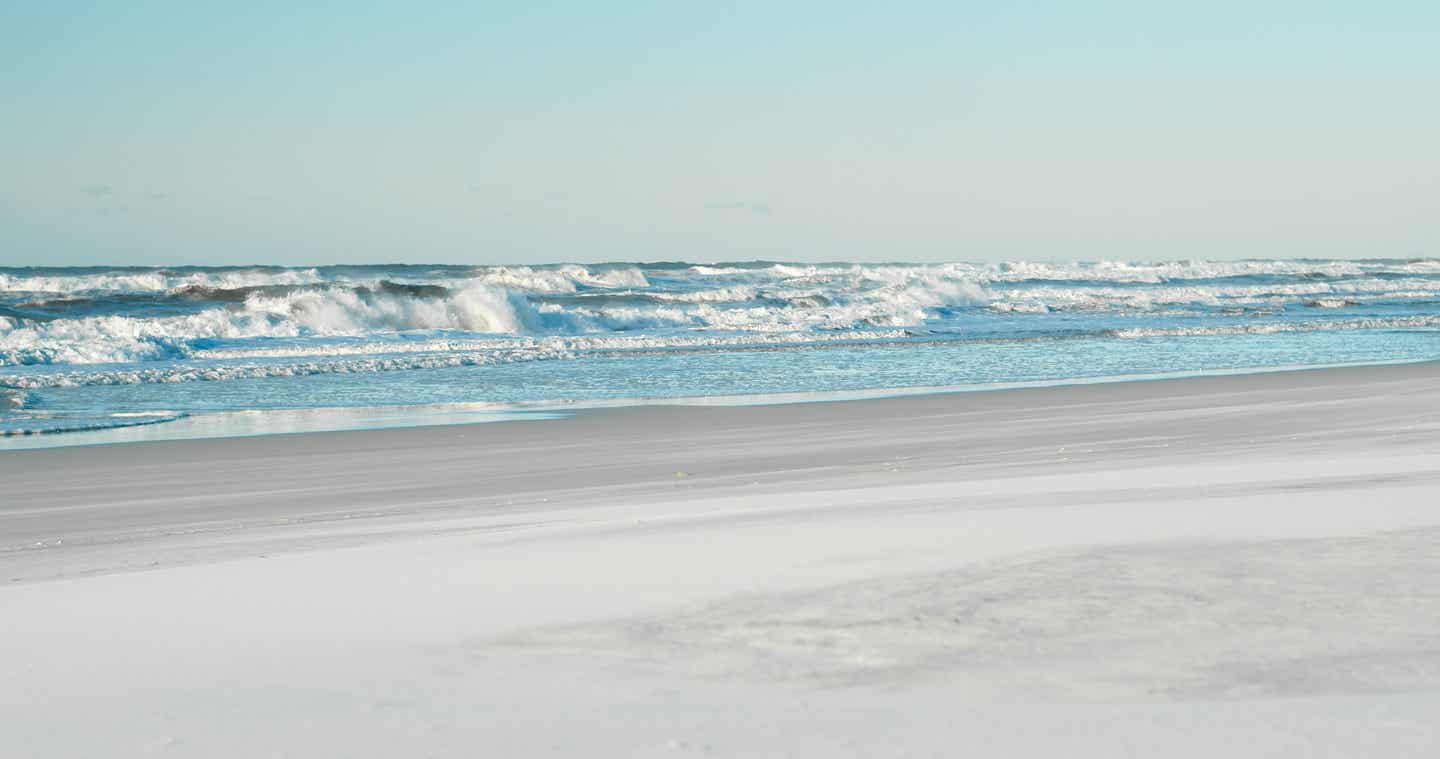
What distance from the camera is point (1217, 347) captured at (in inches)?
871

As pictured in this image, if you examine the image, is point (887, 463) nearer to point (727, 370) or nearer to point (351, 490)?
point (351, 490)

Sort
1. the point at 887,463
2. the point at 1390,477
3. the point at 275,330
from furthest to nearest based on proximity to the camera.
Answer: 1. the point at 275,330
2. the point at 887,463
3. the point at 1390,477

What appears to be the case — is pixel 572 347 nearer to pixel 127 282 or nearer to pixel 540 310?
pixel 540 310

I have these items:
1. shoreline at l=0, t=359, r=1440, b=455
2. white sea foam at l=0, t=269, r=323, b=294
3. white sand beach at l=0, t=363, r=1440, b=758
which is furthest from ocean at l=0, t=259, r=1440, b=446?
white sand beach at l=0, t=363, r=1440, b=758

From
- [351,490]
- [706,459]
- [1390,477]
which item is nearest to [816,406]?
[706,459]

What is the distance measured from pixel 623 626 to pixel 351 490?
490 centimetres

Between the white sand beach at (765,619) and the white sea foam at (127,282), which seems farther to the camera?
the white sea foam at (127,282)

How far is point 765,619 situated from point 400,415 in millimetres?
9982

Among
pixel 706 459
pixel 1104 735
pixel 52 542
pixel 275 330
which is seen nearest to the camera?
pixel 1104 735

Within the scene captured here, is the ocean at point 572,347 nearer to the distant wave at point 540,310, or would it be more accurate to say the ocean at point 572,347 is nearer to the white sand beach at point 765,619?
the distant wave at point 540,310

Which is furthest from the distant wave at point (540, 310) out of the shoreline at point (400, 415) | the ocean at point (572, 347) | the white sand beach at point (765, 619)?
the white sand beach at point (765, 619)

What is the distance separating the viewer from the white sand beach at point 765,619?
8.06 feet

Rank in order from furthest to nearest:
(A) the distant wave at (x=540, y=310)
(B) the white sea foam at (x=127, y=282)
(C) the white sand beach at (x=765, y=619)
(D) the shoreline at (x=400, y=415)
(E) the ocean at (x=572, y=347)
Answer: (B) the white sea foam at (x=127, y=282)
(A) the distant wave at (x=540, y=310)
(E) the ocean at (x=572, y=347)
(D) the shoreline at (x=400, y=415)
(C) the white sand beach at (x=765, y=619)

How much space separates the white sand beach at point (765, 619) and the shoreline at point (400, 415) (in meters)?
4.26
